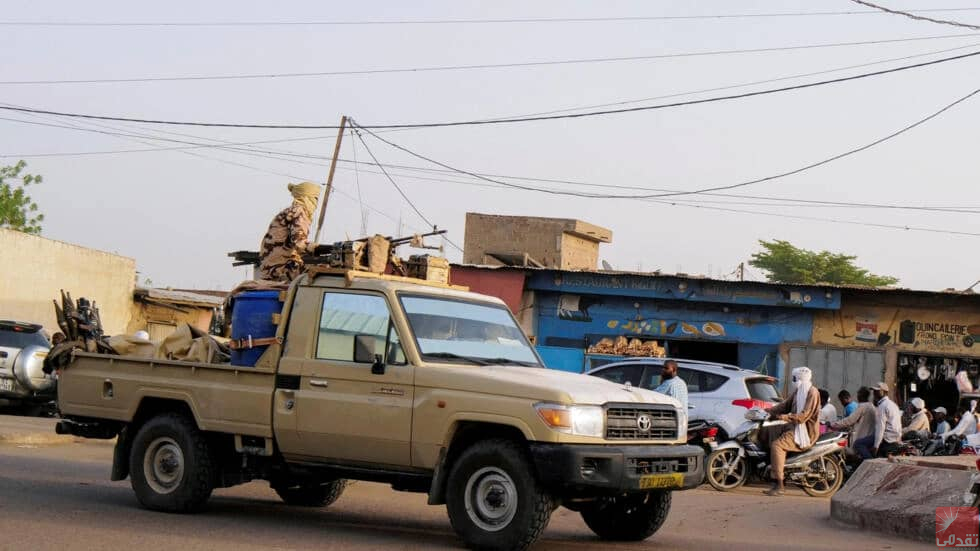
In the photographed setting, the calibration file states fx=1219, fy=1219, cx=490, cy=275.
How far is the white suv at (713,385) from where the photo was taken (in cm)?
1753

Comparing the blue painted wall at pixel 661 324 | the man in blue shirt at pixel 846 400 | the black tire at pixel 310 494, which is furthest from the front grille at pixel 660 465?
the blue painted wall at pixel 661 324

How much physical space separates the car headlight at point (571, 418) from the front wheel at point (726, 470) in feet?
27.4

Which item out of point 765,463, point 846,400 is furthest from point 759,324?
point 765,463

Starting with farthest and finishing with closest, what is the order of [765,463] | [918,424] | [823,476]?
1. [918,424]
2. [765,463]
3. [823,476]

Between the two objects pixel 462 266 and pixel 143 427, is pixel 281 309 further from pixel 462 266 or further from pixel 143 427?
pixel 462 266

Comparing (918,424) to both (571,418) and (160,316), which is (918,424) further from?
(160,316)

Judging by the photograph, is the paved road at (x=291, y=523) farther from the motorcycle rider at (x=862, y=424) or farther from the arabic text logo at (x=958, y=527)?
the motorcycle rider at (x=862, y=424)

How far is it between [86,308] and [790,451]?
9.13 meters

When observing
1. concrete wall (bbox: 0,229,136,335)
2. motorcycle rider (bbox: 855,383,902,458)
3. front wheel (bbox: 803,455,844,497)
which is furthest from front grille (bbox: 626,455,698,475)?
concrete wall (bbox: 0,229,136,335)

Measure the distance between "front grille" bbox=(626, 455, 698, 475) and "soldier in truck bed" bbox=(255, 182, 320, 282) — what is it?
3.84m

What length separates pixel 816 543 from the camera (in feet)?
34.1

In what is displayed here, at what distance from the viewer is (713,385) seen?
17.9 metres

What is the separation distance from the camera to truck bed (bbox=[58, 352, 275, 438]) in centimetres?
963

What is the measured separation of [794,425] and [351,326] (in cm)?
816
